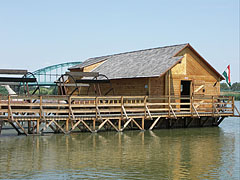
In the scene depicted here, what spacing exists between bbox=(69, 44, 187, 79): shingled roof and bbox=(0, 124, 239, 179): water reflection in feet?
18.4

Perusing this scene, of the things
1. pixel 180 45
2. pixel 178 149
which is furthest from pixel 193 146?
pixel 180 45

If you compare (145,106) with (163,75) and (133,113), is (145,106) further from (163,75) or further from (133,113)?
(163,75)

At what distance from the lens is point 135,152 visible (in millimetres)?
18500

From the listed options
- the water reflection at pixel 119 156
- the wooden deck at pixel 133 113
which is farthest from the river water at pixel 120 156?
the wooden deck at pixel 133 113

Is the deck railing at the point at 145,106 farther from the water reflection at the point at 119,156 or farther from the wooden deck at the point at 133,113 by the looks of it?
the water reflection at the point at 119,156

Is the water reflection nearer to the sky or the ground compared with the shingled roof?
nearer to the ground

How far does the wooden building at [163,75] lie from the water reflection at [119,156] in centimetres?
488

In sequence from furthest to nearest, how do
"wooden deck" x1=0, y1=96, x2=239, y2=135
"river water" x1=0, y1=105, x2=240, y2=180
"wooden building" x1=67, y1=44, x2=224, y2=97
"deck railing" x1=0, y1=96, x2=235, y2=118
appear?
"wooden building" x1=67, y1=44, x2=224, y2=97 < "deck railing" x1=0, y1=96, x2=235, y2=118 < "wooden deck" x1=0, y1=96, x2=239, y2=135 < "river water" x1=0, y1=105, x2=240, y2=180

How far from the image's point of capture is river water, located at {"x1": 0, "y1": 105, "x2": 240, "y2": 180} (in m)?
14.1

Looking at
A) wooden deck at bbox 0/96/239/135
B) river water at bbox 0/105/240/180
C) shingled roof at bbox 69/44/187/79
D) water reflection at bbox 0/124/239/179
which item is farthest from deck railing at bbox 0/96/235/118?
shingled roof at bbox 69/44/187/79

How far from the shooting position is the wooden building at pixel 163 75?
29.2 meters

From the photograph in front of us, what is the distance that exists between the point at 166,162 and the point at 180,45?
16533mm

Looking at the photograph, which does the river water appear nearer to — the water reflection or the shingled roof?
the water reflection

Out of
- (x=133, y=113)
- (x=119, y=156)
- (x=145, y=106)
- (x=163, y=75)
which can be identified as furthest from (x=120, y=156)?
(x=163, y=75)
